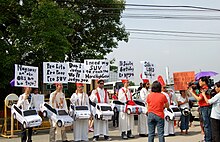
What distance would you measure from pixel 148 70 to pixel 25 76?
14.1 ft

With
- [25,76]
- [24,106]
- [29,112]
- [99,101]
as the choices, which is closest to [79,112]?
[99,101]

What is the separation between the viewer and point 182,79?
476 inches

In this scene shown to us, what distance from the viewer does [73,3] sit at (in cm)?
2333

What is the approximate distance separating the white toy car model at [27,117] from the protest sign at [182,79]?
5.08 metres

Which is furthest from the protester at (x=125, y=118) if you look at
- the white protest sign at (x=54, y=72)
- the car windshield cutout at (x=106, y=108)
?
the white protest sign at (x=54, y=72)

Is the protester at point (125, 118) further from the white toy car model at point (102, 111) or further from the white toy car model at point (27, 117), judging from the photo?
the white toy car model at point (27, 117)

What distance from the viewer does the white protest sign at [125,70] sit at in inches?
459

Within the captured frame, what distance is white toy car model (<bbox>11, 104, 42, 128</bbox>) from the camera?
30.8 ft

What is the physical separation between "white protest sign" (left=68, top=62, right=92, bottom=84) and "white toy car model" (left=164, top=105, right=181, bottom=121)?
2851mm

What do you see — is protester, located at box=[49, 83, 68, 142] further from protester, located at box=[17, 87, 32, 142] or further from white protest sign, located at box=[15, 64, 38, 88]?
white protest sign, located at box=[15, 64, 38, 88]

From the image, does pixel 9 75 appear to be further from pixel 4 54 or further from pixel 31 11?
pixel 31 11

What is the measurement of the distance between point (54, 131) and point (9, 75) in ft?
25.8

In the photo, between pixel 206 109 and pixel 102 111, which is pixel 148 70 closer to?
pixel 102 111

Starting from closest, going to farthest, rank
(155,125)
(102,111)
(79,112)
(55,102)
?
(155,125), (55,102), (79,112), (102,111)
